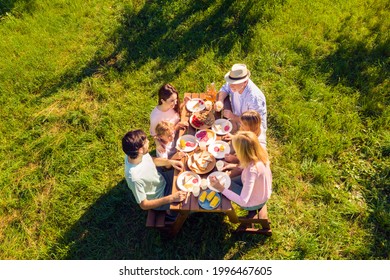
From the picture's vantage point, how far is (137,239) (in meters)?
5.16

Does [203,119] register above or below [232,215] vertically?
above

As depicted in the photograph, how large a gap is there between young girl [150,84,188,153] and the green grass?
1517 mm

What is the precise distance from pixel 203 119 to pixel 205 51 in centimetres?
321

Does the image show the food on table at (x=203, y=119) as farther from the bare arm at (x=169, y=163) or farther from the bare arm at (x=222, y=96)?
the bare arm at (x=169, y=163)

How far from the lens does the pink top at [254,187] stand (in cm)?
397

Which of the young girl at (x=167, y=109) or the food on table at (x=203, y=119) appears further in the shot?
the food on table at (x=203, y=119)

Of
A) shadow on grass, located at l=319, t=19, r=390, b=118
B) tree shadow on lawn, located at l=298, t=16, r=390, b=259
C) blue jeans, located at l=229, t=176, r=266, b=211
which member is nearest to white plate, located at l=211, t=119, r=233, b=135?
blue jeans, located at l=229, t=176, r=266, b=211

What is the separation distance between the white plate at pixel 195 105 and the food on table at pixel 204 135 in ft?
1.54

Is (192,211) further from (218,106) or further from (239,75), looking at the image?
(239,75)

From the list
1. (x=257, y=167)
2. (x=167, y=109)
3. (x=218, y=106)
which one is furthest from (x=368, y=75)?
(x=167, y=109)

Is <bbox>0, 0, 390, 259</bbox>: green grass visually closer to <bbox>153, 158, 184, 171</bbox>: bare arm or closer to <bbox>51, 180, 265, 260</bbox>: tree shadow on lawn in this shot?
<bbox>51, 180, 265, 260</bbox>: tree shadow on lawn

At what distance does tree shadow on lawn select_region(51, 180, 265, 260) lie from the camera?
5.00m

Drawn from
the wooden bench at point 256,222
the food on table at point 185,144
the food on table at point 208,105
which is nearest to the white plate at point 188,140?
the food on table at point 185,144

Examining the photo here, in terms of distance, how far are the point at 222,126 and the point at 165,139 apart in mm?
985
